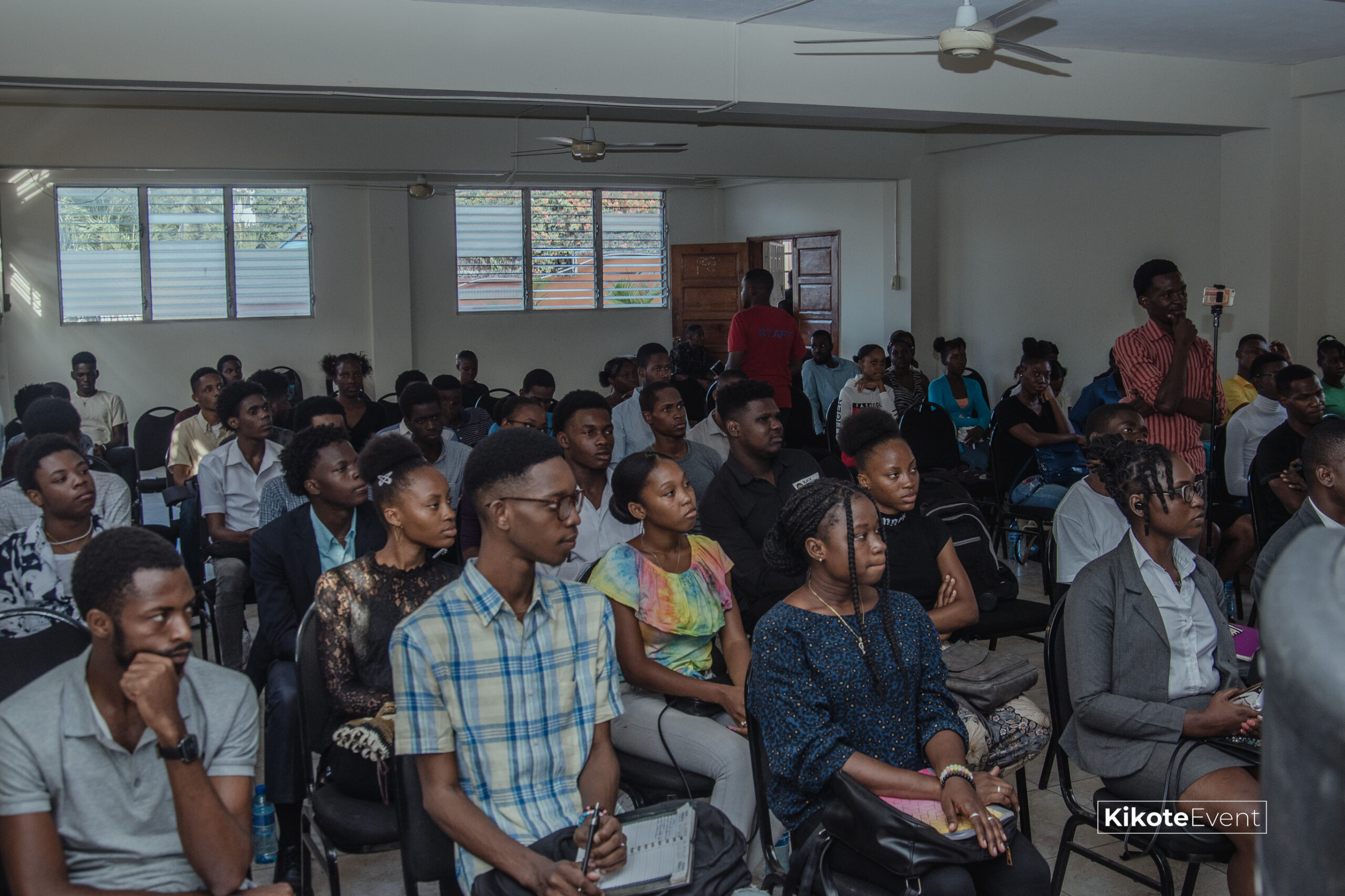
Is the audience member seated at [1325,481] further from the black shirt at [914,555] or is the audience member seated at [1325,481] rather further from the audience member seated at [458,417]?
the audience member seated at [458,417]

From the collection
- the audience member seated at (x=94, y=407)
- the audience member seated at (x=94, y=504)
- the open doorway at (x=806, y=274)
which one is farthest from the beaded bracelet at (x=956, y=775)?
the open doorway at (x=806, y=274)

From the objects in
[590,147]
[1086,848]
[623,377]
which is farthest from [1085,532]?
[590,147]

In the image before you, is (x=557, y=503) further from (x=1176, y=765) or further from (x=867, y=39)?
(x=867, y=39)

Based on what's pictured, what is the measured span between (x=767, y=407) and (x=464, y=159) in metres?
6.11

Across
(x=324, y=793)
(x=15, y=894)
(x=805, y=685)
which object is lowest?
(x=324, y=793)

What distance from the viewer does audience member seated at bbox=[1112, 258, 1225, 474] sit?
4438 millimetres

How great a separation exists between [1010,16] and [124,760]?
158 inches

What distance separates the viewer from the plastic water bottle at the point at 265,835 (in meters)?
2.89

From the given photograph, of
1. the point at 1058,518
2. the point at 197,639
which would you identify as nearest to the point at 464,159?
the point at 197,639

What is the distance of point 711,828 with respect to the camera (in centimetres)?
202

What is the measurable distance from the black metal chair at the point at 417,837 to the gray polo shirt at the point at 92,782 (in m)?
0.32

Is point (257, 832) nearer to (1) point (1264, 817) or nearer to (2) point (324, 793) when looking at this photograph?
(2) point (324, 793)

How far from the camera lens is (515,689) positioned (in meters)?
2.00

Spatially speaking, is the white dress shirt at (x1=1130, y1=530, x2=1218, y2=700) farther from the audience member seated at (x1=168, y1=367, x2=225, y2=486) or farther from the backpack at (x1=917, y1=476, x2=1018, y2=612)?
the audience member seated at (x1=168, y1=367, x2=225, y2=486)
